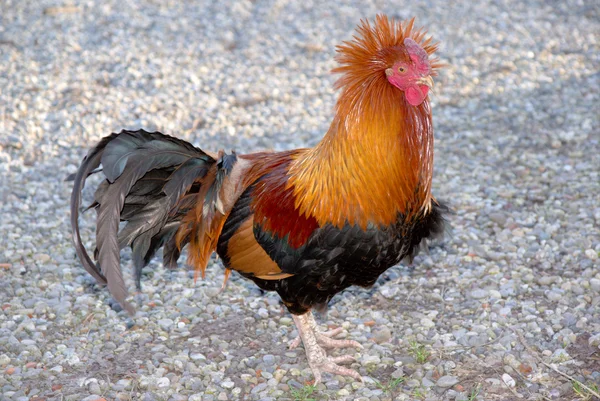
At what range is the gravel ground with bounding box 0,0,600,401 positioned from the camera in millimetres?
4801

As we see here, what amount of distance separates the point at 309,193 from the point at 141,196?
3.63ft

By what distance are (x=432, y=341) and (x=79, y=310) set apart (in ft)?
9.33

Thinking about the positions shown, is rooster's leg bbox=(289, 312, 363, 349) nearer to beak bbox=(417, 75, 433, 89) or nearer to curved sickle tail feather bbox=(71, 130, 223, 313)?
curved sickle tail feather bbox=(71, 130, 223, 313)

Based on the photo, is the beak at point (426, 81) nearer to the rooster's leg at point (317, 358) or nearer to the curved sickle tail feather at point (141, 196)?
the curved sickle tail feather at point (141, 196)

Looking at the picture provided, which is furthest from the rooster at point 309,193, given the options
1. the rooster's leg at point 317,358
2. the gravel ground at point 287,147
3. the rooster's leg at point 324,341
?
the gravel ground at point 287,147

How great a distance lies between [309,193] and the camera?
4281 mm

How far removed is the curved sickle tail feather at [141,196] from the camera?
3779mm

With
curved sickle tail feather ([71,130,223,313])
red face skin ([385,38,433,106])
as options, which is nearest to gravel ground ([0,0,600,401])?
curved sickle tail feather ([71,130,223,313])

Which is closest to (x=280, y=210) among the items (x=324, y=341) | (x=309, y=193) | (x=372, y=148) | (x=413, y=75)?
(x=309, y=193)

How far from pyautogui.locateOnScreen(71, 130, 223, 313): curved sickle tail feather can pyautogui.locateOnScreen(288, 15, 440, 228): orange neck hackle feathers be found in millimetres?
741

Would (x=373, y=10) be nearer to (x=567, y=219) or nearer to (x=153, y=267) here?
(x=567, y=219)

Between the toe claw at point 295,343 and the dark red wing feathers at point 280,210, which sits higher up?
the dark red wing feathers at point 280,210

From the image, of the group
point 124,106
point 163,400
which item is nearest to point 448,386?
point 163,400

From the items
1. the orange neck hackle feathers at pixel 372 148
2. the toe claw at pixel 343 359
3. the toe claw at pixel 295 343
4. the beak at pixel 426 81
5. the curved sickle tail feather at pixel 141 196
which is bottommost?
the toe claw at pixel 295 343
